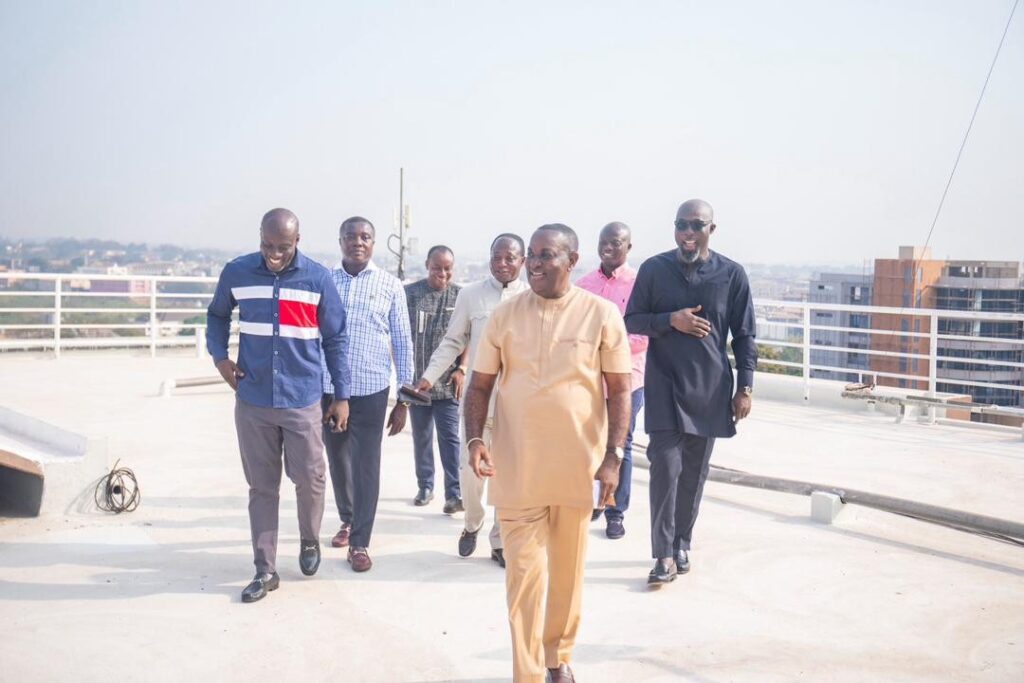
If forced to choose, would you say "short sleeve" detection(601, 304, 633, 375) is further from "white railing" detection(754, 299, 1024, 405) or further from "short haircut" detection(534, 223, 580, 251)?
"white railing" detection(754, 299, 1024, 405)

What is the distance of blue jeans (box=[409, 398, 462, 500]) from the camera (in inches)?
264

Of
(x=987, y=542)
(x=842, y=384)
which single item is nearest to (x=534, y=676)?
(x=987, y=542)

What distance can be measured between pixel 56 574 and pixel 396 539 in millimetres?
1844

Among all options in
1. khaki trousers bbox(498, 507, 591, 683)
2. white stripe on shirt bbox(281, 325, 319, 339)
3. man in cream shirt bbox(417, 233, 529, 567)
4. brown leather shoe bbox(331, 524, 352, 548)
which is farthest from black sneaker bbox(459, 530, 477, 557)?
khaki trousers bbox(498, 507, 591, 683)

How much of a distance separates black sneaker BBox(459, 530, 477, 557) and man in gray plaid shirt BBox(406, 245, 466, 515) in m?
1.08

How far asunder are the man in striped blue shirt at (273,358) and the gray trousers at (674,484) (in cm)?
171

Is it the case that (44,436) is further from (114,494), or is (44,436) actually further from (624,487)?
(624,487)

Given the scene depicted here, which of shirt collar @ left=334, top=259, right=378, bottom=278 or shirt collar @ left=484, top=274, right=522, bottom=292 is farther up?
shirt collar @ left=334, top=259, right=378, bottom=278

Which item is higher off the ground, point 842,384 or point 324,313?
point 324,313

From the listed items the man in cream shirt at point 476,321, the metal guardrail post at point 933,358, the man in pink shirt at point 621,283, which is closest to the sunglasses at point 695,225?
the man in cream shirt at point 476,321

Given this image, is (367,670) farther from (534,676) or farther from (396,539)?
(396,539)

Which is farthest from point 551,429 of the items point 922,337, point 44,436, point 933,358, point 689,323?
point 922,337

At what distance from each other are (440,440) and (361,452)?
1.20 meters

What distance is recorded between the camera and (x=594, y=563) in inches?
217
